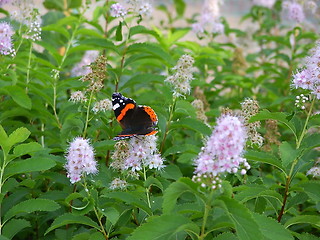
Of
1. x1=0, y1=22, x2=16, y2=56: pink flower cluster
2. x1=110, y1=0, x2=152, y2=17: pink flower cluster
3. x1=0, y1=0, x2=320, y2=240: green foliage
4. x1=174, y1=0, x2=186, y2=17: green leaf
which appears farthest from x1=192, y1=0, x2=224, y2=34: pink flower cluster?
x1=0, y1=22, x2=16, y2=56: pink flower cluster

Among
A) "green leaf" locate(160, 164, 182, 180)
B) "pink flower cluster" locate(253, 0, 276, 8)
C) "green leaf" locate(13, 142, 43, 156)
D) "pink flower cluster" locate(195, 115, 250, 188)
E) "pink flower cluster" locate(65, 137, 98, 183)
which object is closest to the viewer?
"pink flower cluster" locate(195, 115, 250, 188)

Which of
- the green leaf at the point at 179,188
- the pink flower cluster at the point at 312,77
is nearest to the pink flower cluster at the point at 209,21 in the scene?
the pink flower cluster at the point at 312,77

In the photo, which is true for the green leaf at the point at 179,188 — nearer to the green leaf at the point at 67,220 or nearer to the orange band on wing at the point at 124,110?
the green leaf at the point at 67,220

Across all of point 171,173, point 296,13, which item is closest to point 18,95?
point 171,173

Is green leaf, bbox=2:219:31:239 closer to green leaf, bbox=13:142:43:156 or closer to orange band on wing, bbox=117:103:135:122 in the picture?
green leaf, bbox=13:142:43:156

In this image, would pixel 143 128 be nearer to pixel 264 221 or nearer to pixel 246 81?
pixel 264 221

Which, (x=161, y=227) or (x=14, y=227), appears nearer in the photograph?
(x=161, y=227)

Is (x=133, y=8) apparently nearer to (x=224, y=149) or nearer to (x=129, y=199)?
(x=129, y=199)
